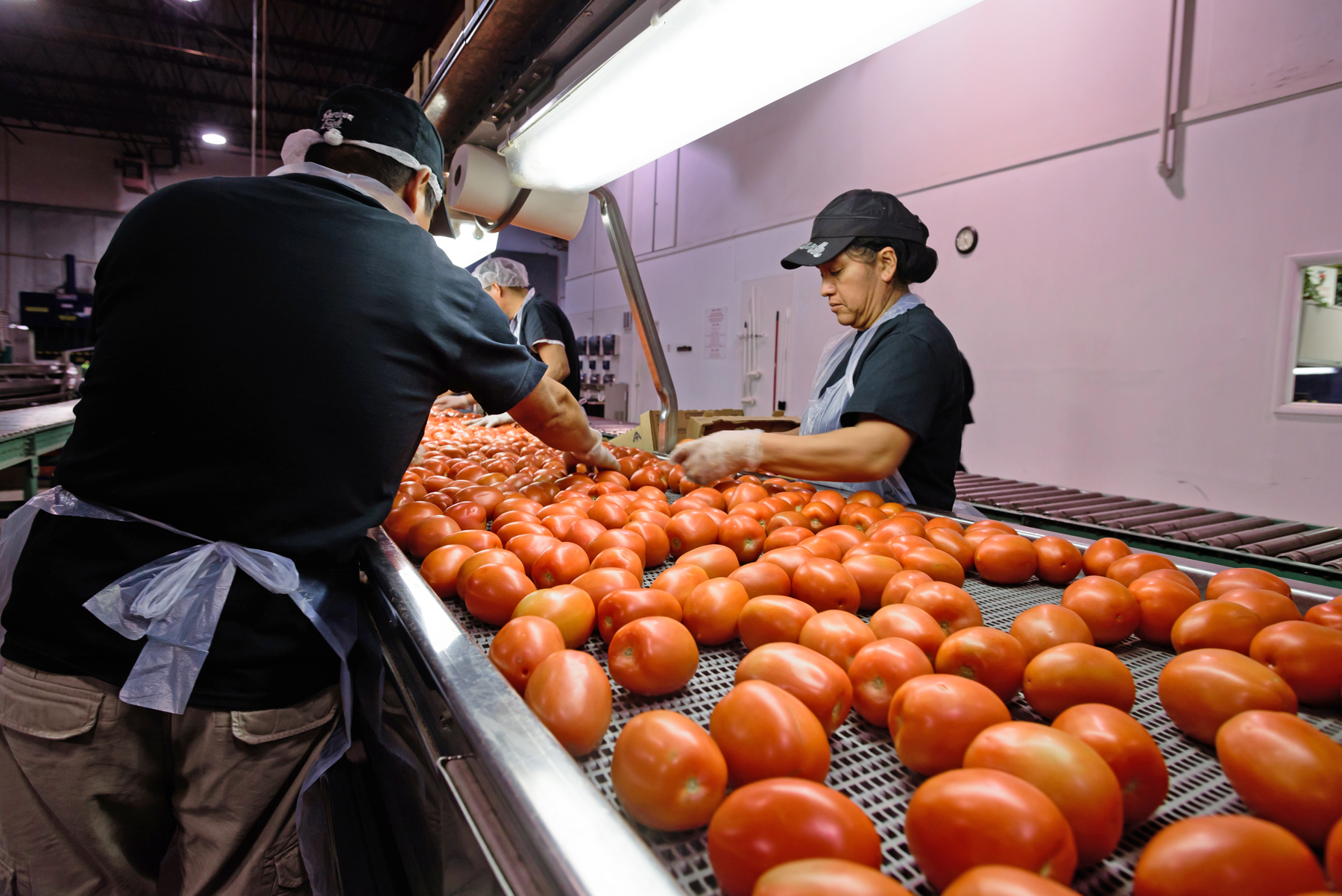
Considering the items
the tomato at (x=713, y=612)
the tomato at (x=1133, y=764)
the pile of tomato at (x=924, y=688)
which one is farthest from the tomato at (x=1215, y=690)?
the tomato at (x=713, y=612)

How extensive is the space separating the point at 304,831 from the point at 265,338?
970 mm

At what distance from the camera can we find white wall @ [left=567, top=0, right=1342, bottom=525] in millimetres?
3783

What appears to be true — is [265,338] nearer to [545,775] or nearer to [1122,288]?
[545,775]

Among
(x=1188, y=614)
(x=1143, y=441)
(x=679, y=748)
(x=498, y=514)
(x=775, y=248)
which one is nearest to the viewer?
(x=679, y=748)

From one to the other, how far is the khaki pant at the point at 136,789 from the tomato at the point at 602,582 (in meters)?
0.59

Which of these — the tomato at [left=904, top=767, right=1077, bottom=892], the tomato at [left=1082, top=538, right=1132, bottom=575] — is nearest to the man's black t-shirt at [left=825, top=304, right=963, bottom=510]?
the tomato at [left=1082, top=538, right=1132, bottom=575]

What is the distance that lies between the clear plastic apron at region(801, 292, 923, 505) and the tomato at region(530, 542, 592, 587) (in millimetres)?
1164

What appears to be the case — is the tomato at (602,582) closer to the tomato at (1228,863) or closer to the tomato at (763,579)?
the tomato at (763,579)

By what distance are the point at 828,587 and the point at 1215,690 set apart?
1.81 ft

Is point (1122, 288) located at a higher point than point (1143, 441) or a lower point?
higher

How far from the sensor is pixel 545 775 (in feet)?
2.15

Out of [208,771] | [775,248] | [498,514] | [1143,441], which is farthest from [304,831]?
[775,248]

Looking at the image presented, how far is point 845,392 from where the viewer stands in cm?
238

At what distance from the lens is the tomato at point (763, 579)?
1246 mm
